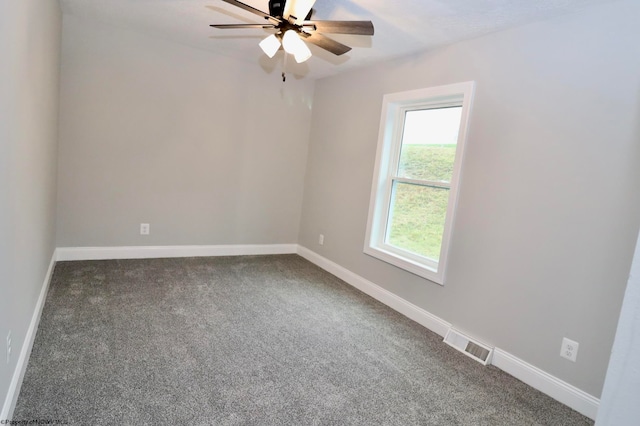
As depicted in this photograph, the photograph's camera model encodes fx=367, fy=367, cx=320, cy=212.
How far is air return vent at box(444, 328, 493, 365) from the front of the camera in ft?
8.71

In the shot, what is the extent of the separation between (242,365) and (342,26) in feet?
7.03

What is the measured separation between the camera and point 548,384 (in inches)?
92.0

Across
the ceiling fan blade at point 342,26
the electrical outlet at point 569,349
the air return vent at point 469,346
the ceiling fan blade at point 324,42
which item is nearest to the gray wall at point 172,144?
the ceiling fan blade at point 324,42

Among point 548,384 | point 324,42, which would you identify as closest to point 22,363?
point 324,42

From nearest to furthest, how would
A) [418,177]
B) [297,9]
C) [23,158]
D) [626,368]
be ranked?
1. [626,368]
2. [23,158]
3. [297,9]
4. [418,177]

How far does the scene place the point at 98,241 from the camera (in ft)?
12.9

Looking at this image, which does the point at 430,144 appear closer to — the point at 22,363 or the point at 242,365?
the point at 242,365

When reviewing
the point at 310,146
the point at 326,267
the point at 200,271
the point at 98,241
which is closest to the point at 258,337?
the point at 200,271

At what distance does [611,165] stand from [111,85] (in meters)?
4.30

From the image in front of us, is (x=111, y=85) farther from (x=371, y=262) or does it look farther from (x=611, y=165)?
(x=611, y=165)

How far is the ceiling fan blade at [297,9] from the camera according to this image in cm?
202

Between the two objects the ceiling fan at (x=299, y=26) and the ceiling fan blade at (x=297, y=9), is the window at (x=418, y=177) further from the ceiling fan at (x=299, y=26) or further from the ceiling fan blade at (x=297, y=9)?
the ceiling fan blade at (x=297, y=9)

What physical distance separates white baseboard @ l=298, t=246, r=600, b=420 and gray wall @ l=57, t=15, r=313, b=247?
6.25ft

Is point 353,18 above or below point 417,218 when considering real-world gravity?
above
